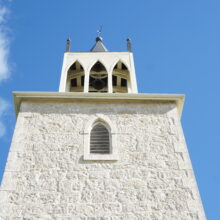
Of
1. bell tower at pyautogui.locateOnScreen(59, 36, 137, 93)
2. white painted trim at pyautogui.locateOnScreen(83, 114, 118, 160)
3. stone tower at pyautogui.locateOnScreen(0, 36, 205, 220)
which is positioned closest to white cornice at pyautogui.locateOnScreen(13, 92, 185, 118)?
stone tower at pyautogui.locateOnScreen(0, 36, 205, 220)

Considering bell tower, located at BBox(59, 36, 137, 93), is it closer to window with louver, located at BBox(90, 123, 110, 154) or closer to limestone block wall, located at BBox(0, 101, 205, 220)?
limestone block wall, located at BBox(0, 101, 205, 220)

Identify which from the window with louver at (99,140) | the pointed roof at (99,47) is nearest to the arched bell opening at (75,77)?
the pointed roof at (99,47)

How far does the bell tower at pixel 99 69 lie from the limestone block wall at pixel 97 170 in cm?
283

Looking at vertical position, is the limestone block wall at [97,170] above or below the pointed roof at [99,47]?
→ below

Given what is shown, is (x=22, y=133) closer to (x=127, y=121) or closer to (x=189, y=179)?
(x=127, y=121)

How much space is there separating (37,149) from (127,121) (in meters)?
2.50

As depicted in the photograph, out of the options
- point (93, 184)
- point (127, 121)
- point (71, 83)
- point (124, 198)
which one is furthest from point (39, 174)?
point (71, 83)

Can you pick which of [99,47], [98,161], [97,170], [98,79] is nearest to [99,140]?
[98,161]

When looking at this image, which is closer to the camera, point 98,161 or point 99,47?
point 98,161

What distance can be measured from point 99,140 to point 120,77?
4472 mm

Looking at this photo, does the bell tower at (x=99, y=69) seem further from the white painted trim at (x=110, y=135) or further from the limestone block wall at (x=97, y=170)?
the white painted trim at (x=110, y=135)

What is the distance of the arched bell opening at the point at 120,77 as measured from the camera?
13375 mm

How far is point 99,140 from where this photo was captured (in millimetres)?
9453

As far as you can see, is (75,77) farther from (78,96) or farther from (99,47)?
(78,96)
